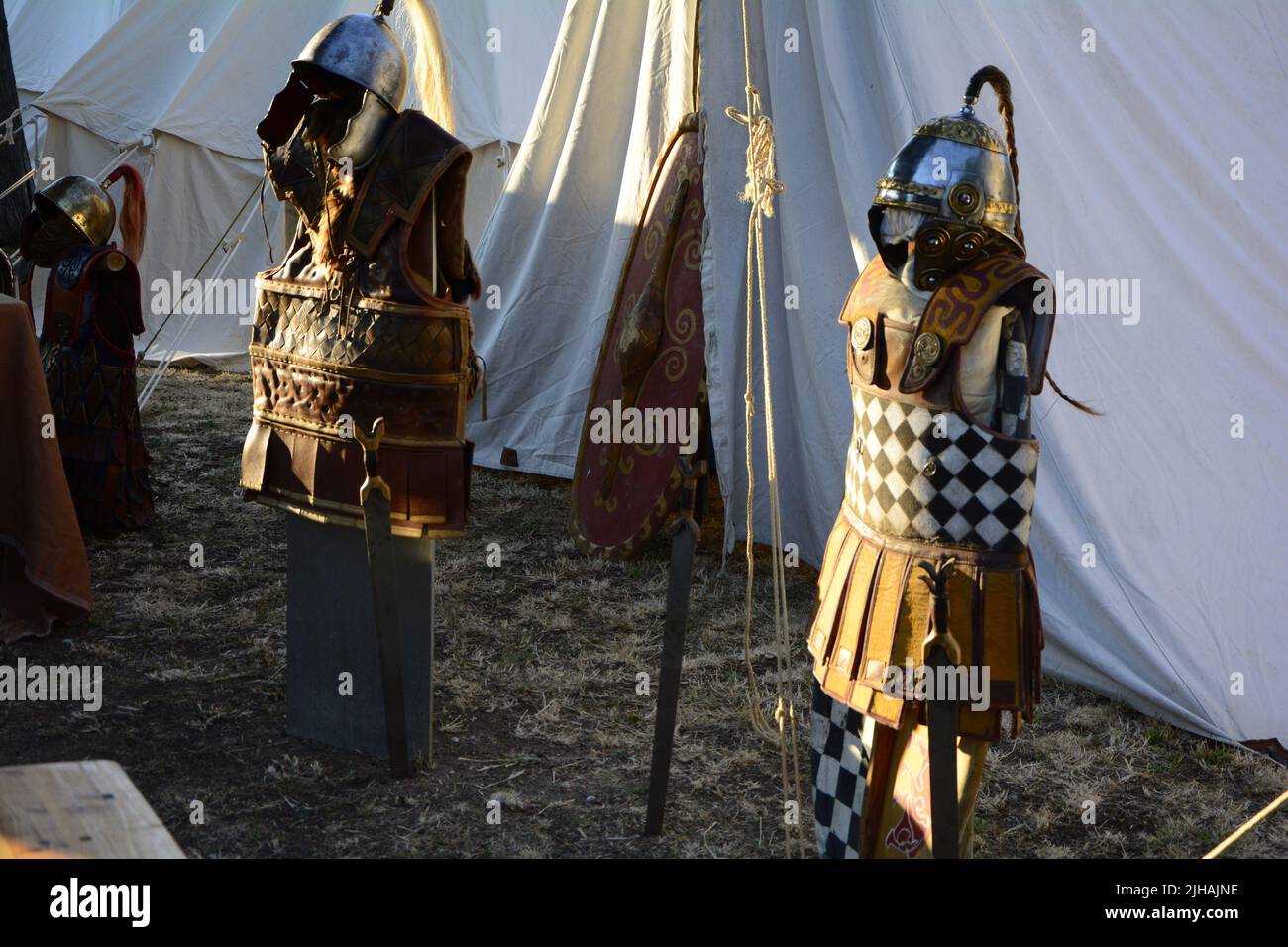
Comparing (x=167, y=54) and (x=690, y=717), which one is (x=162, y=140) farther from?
(x=690, y=717)

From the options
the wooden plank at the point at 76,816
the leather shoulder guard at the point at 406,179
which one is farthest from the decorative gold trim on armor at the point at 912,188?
the wooden plank at the point at 76,816

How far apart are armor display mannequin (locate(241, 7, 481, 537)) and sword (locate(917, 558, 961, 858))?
3.94 ft

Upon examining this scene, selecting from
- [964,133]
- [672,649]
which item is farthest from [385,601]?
[964,133]

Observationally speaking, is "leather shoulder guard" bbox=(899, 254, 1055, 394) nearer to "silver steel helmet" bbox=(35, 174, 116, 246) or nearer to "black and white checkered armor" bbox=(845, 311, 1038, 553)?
"black and white checkered armor" bbox=(845, 311, 1038, 553)

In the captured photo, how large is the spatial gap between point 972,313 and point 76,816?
4.73ft

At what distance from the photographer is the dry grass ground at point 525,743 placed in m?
2.67

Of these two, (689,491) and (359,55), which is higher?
(359,55)

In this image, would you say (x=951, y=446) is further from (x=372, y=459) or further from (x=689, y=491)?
(x=372, y=459)

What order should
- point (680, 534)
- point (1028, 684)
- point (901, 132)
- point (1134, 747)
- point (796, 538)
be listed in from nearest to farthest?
point (1028, 684) < point (680, 534) < point (1134, 747) < point (901, 132) < point (796, 538)

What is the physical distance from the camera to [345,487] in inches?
109

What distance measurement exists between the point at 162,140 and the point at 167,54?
0.67m

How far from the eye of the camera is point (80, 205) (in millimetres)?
4297

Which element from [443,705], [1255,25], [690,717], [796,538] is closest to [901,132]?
[1255,25]
